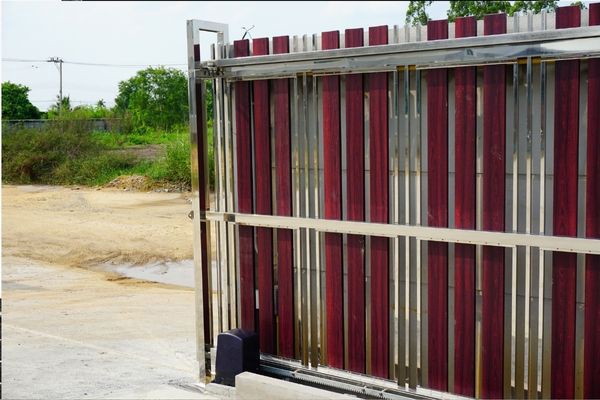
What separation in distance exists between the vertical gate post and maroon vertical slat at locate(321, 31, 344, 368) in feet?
3.11

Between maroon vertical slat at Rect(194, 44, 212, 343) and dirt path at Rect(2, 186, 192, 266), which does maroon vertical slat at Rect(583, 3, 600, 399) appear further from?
dirt path at Rect(2, 186, 192, 266)

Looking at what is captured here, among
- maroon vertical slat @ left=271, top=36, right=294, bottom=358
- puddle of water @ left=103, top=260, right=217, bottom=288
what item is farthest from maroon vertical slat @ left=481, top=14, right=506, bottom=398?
puddle of water @ left=103, top=260, right=217, bottom=288

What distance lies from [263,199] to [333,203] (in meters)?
0.59

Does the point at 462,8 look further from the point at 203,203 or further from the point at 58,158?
the point at 203,203

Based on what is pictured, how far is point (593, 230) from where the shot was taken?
13.8 feet

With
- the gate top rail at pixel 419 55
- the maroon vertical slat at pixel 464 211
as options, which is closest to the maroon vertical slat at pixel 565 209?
the gate top rail at pixel 419 55

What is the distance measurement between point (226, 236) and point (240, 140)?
720 mm

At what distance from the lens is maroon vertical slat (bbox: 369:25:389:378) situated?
192 inches

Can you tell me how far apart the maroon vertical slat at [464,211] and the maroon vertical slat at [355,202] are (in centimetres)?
67

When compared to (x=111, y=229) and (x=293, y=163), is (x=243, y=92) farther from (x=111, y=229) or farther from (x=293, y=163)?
(x=111, y=229)

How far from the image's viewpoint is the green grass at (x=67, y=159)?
79.9 feet

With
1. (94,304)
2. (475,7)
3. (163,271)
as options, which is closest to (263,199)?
(94,304)

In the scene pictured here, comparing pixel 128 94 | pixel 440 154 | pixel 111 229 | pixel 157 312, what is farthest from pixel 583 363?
pixel 128 94

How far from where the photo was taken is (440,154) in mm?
4684
